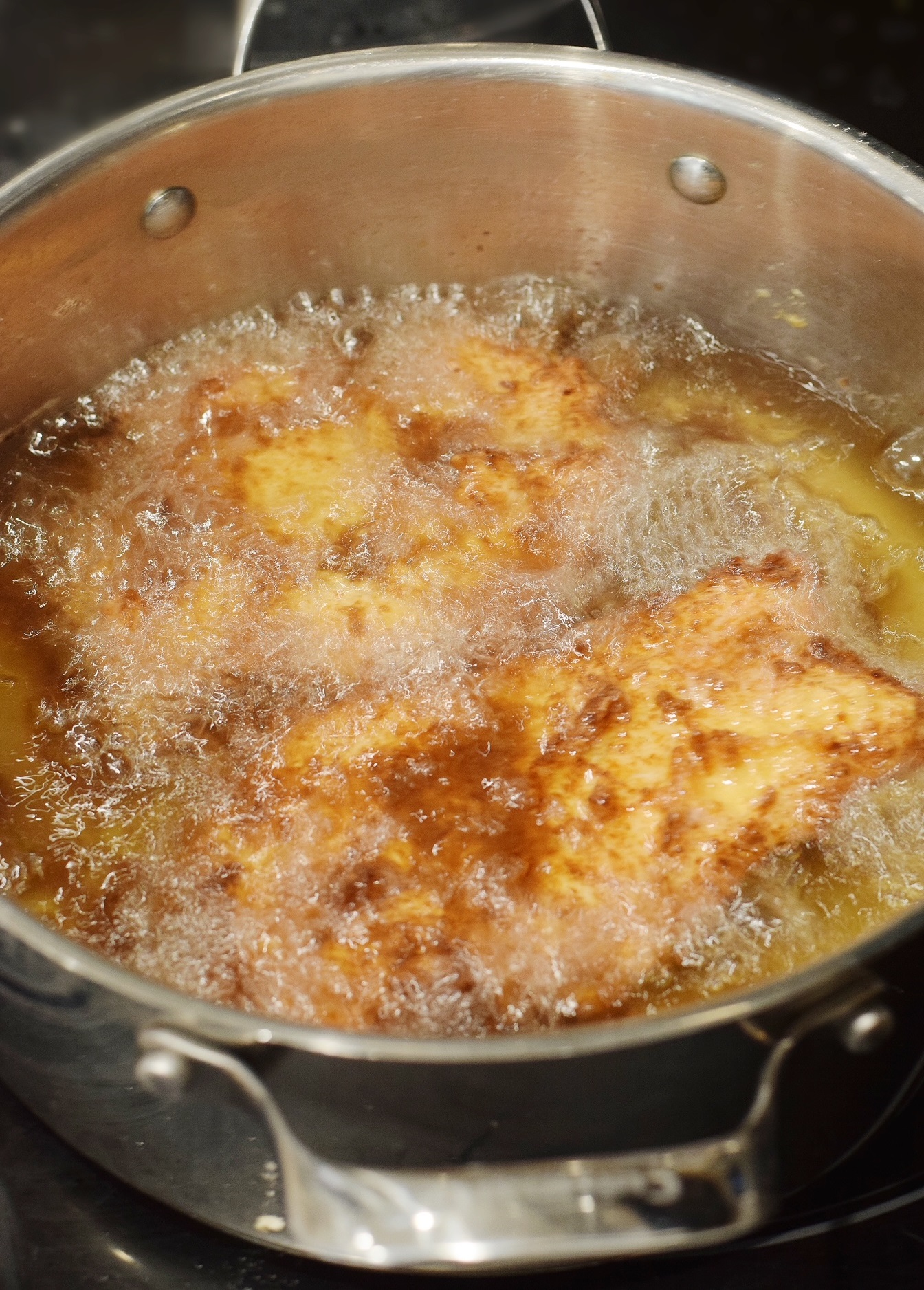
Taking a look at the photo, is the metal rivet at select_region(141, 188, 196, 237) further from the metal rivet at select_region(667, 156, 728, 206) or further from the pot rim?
the metal rivet at select_region(667, 156, 728, 206)

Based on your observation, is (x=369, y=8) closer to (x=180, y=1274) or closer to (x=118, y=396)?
(x=118, y=396)

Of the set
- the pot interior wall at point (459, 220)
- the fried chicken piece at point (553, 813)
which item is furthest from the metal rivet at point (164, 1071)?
the pot interior wall at point (459, 220)

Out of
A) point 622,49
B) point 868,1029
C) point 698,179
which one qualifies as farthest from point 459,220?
point 868,1029

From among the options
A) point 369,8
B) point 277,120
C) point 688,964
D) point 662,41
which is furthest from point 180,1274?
point 662,41

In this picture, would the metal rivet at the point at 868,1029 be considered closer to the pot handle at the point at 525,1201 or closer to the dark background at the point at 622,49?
the pot handle at the point at 525,1201

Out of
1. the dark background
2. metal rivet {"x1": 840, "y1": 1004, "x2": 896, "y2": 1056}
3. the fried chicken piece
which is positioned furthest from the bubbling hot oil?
the dark background

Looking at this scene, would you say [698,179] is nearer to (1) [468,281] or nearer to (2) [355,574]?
(1) [468,281]
